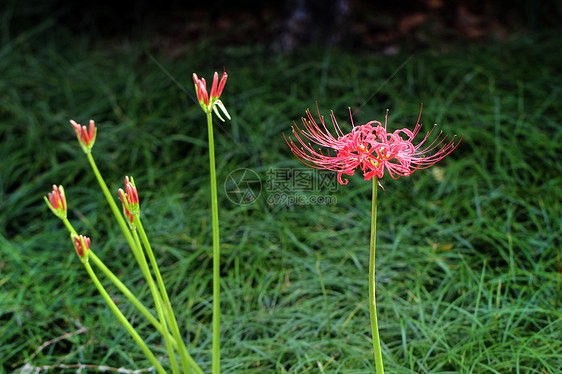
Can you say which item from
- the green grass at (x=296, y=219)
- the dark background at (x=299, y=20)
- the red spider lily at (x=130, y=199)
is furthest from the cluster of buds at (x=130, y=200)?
the dark background at (x=299, y=20)

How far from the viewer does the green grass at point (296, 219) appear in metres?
1.76

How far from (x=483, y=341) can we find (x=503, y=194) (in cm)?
90

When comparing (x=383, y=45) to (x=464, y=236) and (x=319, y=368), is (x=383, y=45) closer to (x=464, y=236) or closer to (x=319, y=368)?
(x=464, y=236)

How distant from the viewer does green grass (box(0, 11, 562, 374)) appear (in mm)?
1756

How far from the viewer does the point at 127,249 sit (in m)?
2.31

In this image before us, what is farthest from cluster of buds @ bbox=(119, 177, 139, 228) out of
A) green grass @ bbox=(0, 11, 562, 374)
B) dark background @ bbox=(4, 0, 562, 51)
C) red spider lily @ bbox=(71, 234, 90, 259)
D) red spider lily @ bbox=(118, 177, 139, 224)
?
dark background @ bbox=(4, 0, 562, 51)

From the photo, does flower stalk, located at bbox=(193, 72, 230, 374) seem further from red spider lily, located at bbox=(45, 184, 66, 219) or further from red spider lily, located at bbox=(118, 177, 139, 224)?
red spider lily, located at bbox=(45, 184, 66, 219)

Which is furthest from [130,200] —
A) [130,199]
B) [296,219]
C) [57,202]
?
[296,219]

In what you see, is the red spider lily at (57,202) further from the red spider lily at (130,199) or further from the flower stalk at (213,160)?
the flower stalk at (213,160)

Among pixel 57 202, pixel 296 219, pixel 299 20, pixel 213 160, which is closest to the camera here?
pixel 57 202

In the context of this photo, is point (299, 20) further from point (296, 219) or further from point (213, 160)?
point (213, 160)

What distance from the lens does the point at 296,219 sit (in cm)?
240

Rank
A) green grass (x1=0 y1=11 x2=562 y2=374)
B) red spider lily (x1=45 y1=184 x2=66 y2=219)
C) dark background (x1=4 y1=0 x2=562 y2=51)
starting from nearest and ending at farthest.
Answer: red spider lily (x1=45 y1=184 x2=66 y2=219)
green grass (x1=0 y1=11 x2=562 y2=374)
dark background (x1=4 y1=0 x2=562 y2=51)

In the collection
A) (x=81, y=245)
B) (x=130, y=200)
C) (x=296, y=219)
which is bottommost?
(x=296, y=219)
